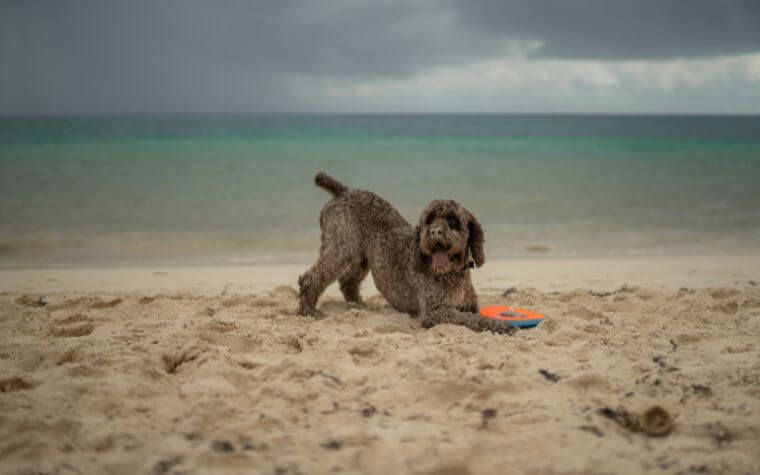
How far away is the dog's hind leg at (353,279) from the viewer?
206 inches

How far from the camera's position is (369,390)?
10.4 feet

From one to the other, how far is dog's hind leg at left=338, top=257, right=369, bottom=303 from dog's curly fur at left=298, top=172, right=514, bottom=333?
0.02m

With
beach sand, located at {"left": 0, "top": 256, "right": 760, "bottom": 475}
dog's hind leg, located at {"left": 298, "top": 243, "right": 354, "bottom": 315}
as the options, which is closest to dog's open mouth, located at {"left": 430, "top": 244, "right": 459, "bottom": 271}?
beach sand, located at {"left": 0, "top": 256, "right": 760, "bottom": 475}

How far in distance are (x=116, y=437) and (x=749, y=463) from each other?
2.89 metres

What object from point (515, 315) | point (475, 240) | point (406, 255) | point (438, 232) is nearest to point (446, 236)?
point (438, 232)

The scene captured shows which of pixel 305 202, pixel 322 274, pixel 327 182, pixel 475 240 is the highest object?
pixel 327 182

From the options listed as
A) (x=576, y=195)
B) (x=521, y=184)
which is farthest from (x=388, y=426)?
(x=521, y=184)

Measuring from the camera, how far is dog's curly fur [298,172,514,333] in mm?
4289

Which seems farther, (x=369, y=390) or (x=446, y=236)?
(x=446, y=236)

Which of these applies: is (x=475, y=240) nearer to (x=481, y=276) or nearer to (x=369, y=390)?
(x=369, y=390)

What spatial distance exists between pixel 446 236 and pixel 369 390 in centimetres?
146

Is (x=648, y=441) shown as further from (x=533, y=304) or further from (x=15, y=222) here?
(x=15, y=222)

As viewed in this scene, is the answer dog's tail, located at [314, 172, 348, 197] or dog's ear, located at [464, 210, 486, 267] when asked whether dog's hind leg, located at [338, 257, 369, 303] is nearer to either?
dog's tail, located at [314, 172, 348, 197]

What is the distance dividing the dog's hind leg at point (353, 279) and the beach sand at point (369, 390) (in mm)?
351
